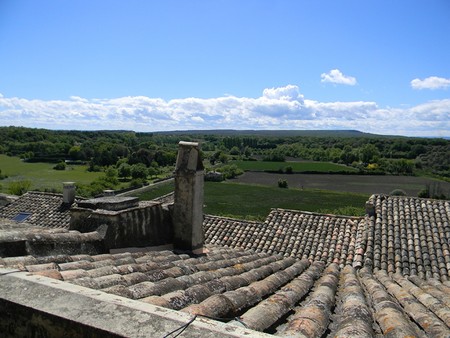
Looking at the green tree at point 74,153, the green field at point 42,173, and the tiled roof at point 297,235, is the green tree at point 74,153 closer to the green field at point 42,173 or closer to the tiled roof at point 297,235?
the green field at point 42,173

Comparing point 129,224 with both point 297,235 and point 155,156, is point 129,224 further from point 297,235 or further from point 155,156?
point 155,156

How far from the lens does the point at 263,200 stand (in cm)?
4847

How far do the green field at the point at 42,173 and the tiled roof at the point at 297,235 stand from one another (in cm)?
4556

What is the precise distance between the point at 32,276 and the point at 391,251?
34.9ft

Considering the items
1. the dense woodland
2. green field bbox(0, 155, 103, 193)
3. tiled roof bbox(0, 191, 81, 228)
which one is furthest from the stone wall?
the dense woodland

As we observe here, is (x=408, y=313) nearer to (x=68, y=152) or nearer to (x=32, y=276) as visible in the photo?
(x=32, y=276)

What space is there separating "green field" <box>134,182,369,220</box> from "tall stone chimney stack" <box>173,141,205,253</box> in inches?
1111

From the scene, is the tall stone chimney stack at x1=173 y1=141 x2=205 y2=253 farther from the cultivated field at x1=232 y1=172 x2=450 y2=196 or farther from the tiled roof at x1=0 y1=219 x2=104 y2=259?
the cultivated field at x1=232 y1=172 x2=450 y2=196

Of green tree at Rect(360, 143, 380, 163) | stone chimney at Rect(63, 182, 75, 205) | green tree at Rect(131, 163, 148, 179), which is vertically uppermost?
stone chimney at Rect(63, 182, 75, 205)

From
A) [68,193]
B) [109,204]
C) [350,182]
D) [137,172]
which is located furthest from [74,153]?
[109,204]

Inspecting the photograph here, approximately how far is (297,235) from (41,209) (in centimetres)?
1196

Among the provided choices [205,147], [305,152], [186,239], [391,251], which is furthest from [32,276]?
[205,147]

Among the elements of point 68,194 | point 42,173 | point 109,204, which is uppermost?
point 109,204

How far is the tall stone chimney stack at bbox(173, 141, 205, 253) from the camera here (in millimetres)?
7004
